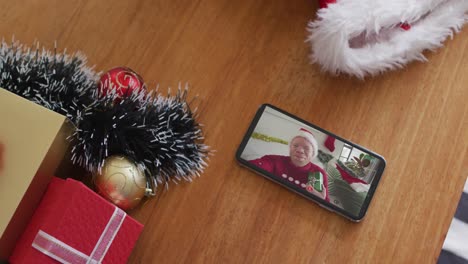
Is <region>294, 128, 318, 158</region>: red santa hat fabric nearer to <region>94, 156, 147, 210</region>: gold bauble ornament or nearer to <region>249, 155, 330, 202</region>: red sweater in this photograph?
<region>249, 155, 330, 202</region>: red sweater

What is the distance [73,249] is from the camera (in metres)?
0.56

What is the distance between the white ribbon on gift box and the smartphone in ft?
0.67

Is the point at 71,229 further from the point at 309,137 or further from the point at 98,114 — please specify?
the point at 309,137

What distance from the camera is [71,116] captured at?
23.6 inches

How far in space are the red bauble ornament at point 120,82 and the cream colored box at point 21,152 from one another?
9cm

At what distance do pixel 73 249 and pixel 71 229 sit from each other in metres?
0.02

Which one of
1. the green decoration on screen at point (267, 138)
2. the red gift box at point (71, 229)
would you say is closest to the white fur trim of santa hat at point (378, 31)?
the green decoration on screen at point (267, 138)

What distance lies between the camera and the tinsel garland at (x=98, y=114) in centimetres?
59

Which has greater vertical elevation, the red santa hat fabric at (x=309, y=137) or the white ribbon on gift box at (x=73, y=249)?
the red santa hat fabric at (x=309, y=137)

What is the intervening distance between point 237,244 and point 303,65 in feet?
0.96

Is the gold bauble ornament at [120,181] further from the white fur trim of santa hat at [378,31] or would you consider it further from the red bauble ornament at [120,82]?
Answer: the white fur trim of santa hat at [378,31]

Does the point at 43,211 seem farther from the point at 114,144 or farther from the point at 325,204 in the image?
the point at 325,204

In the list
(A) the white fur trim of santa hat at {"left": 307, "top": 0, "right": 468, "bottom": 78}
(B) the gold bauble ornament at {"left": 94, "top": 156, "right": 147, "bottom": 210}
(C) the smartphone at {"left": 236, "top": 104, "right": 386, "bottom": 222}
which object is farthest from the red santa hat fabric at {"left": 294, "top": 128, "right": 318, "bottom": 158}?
(B) the gold bauble ornament at {"left": 94, "top": 156, "right": 147, "bottom": 210}

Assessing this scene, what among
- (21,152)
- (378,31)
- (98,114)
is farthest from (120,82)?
(378,31)
